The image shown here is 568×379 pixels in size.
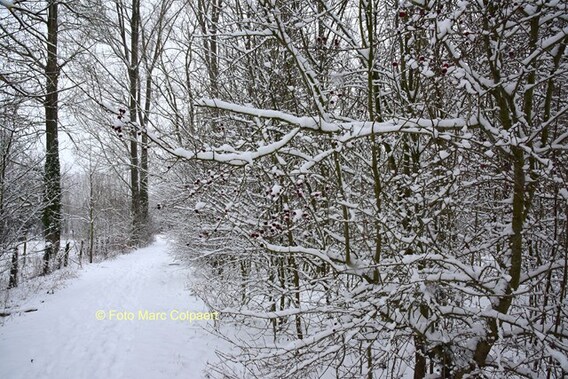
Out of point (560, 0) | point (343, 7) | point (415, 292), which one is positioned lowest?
point (415, 292)

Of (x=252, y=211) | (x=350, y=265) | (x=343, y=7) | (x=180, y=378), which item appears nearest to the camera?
(x=350, y=265)

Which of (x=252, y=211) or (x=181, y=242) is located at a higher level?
(x=252, y=211)

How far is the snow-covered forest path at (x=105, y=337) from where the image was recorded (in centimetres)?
485

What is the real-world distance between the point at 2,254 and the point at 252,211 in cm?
636

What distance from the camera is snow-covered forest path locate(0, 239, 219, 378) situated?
4848 millimetres

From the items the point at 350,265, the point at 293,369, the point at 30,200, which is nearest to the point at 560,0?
the point at 350,265

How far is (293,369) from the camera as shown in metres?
2.53

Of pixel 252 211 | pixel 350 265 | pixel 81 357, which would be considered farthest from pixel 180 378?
pixel 350 265

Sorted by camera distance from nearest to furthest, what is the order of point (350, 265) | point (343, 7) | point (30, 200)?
point (350, 265)
point (343, 7)
point (30, 200)

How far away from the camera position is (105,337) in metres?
5.94

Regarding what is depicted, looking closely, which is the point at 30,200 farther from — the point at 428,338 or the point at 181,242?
the point at 428,338

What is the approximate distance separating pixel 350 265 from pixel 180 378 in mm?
3387

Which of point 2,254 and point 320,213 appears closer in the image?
point 320,213

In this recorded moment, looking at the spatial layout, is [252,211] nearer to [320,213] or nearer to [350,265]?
[320,213]
